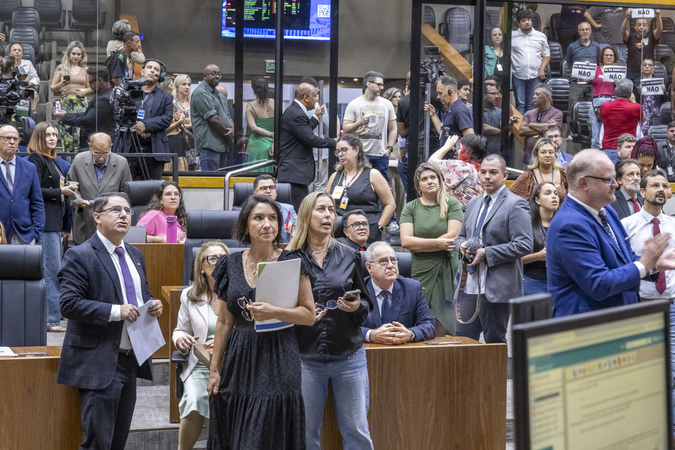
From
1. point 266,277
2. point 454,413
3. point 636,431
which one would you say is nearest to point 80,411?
point 266,277

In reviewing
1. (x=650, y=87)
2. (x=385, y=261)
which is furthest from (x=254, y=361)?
(x=650, y=87)

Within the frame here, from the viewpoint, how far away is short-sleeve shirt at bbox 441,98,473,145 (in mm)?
7855

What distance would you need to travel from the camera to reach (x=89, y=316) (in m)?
3.47

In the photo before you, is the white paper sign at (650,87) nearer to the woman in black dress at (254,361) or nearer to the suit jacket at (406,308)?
the suit jacket at (406,308)

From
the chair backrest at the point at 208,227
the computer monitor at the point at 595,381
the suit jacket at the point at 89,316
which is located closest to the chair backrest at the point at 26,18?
the chair backrest at the point at 208,227

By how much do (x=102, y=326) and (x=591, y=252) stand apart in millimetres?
2000

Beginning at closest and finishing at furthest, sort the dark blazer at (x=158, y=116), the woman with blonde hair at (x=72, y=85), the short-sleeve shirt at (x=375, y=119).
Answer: the dark blazer at (x=158, y=116)
the short-sleeve shirt at (x=375, y=119)
the woman with blonde hair at (x=72, y=85)

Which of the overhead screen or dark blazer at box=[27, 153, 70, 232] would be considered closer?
dark blazer at box=[27, 153, 70, 232]

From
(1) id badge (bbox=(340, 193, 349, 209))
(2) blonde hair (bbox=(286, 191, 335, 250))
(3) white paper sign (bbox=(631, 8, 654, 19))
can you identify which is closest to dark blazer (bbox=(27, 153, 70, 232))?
(1) id badge (bbox=(340, 193, 349, 209))

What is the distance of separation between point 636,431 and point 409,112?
7.69m

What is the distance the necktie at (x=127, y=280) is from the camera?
3.68 metres

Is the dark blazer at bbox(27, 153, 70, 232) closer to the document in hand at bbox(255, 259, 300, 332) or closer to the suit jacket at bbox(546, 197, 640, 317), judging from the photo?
the document in hand at bbox(255, 259, 300, 332)

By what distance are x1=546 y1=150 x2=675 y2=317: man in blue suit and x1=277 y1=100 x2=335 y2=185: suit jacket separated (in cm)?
478

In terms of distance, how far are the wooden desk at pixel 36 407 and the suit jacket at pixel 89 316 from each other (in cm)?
9
